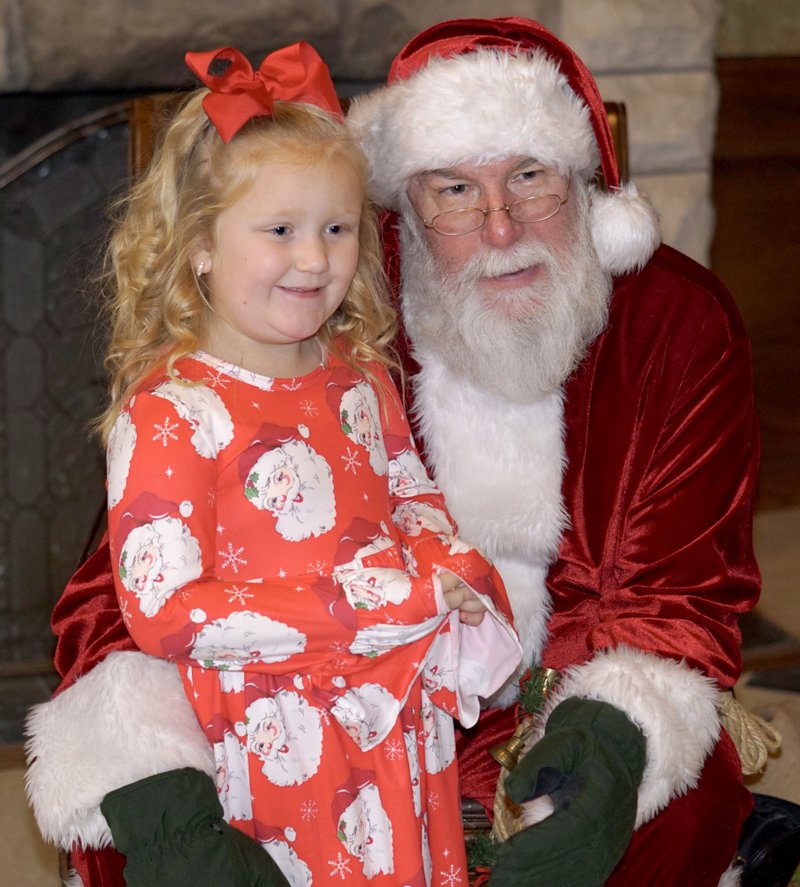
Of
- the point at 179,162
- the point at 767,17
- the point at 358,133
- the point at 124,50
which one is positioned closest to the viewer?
the point at 179,162

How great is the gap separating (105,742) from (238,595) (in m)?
0.27

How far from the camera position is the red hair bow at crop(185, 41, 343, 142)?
1.45 metres

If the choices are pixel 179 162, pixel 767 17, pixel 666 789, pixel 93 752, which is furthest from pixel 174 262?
pixel 767 17

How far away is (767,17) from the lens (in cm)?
394

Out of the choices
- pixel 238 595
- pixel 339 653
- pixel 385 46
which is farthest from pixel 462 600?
pixel 385 46

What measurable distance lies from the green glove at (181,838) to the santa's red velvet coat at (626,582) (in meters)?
0.05

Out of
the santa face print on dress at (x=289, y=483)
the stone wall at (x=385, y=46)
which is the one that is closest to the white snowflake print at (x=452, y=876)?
the santa face print on dress at (x=289, y=483)

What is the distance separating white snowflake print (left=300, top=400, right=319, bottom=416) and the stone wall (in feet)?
4.72

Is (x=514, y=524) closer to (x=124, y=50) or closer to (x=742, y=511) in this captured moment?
(x=742, y=511)

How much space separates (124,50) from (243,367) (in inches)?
56.2

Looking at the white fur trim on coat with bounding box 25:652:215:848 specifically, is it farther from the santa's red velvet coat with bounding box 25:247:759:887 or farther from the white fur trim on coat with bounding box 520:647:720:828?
the white fur trim on coat with bounding box 520:647:720:828

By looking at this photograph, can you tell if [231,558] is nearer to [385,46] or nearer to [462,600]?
[462,600]

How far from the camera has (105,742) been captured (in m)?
1.45

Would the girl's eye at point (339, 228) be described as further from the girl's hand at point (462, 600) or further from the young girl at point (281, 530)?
the girl's hand at point (462, 600)
